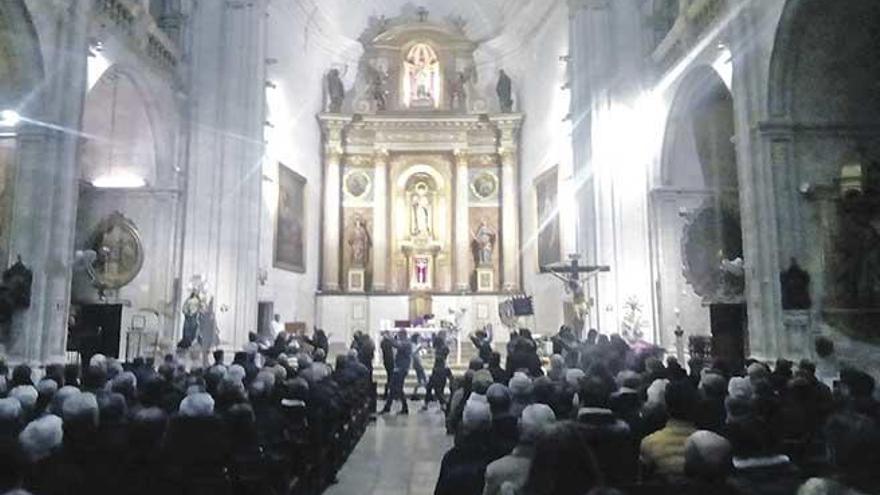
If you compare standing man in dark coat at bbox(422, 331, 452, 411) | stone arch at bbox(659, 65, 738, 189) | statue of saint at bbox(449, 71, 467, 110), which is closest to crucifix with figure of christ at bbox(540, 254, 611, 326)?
standing man in dark coat at bbox(422, 331, 452, 411)

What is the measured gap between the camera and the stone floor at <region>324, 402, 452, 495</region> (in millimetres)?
6008

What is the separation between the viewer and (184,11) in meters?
13.2

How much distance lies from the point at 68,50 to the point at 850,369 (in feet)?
30.2

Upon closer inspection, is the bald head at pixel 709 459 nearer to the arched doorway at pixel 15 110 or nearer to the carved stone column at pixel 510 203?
the arched doorway at pixel 15 110

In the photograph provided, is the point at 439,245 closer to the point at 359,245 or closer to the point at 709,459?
the point at 359,245

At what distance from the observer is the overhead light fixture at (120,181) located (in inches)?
509

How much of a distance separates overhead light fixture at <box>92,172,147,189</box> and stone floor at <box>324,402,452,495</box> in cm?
687

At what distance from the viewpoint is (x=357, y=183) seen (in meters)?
21.2

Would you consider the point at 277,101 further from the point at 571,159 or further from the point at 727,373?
the point at 727,373

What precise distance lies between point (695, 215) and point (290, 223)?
10.3m

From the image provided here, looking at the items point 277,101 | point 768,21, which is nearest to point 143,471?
point 768,21

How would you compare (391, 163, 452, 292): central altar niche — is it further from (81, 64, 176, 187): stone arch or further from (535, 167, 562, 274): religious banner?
(81, 64, 176, 187): stone arch

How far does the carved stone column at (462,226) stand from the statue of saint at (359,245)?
2722 mm

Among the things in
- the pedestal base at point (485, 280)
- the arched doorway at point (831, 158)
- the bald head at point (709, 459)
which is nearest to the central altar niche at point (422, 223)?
the pedestal base at point (485, 280)
